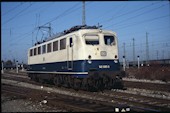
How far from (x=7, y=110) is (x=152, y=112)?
18.1 feet

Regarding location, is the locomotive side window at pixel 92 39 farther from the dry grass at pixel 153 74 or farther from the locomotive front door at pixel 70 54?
the dry grass at pixel 153 74

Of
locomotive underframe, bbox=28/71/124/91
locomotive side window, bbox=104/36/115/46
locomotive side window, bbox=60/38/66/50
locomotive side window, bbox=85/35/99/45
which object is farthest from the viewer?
locomotive side window, bbox=60/38/66/50

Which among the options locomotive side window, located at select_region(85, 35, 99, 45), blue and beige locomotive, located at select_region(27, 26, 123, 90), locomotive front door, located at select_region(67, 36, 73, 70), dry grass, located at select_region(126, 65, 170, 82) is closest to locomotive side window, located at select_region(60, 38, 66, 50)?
blue and beige locomotive, located at select_region(27, 26, 123, 90)

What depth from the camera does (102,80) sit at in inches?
618

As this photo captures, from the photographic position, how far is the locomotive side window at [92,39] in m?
15.9

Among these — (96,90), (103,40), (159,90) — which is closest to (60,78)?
(96,90)

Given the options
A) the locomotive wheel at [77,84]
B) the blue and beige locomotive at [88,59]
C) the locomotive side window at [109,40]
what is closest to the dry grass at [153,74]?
the blue and beige locomotive at [88,59]

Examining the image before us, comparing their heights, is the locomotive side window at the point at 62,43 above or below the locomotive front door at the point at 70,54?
above

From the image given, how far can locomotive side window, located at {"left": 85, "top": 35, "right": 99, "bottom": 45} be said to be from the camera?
1586 cm

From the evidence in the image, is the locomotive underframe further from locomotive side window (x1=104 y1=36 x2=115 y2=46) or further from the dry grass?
the dry grass

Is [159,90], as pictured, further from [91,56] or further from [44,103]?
[44,103]

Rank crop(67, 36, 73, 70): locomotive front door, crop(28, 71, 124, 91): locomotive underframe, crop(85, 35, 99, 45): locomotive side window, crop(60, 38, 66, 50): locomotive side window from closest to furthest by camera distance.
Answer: crop(28, 71, 124, 91): locomotive underframe < crop(85, 35, 99, 45): locomotive side window < crop(67, 36, 73, 70): locomotive front door < crop(60, 38, 66, 50): locomotive side window

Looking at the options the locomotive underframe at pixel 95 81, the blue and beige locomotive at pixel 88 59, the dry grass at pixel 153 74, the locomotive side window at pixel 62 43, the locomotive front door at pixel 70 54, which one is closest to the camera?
the locomotive underframe at pixel 95 81

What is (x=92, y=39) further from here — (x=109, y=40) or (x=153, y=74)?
(x=153, y=74)
